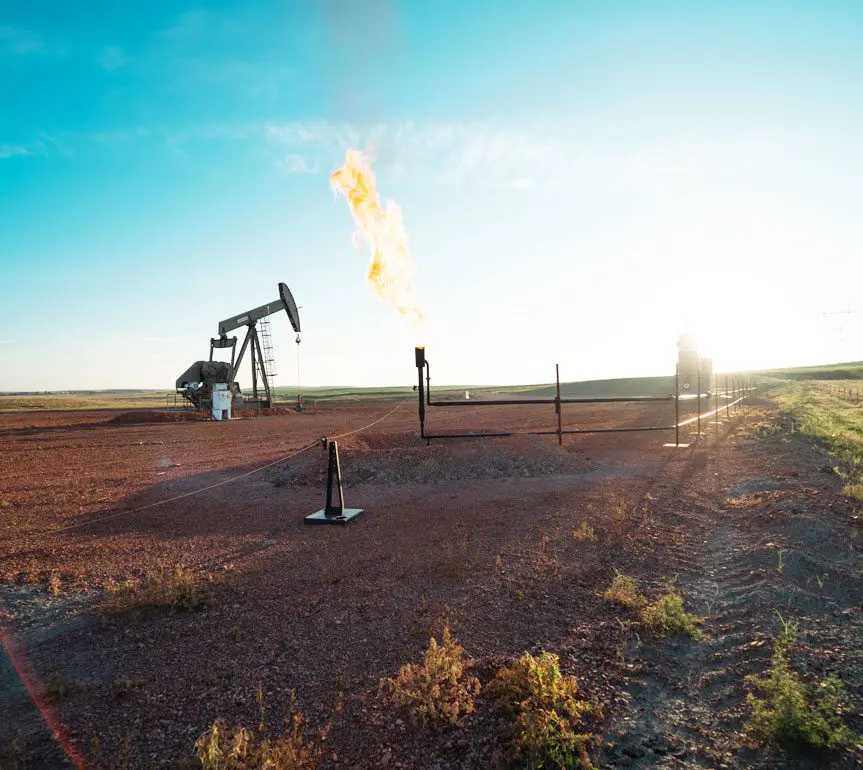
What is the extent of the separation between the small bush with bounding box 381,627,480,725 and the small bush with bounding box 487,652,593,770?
0.30 m

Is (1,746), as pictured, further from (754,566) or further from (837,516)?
(837,516)

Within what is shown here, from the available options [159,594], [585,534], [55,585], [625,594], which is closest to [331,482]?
[159,594]

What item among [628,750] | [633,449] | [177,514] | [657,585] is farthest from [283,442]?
[628,750]

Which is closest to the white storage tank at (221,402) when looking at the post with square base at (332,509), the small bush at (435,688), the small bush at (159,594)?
the post with square base at (332,509)

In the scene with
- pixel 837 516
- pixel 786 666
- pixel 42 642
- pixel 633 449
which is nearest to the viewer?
pixel 786 666

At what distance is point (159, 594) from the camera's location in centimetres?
677

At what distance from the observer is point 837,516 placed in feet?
31.7

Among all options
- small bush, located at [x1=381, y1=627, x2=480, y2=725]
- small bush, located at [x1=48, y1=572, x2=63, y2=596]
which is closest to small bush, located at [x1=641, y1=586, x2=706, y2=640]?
small bush, located at [x1=381, y1=627, x2=480, y2=725]

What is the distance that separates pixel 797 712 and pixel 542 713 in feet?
6.45

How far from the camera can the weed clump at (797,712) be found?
395 centimetres

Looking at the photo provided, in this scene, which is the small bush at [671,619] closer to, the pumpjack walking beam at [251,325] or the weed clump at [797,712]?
the weed clump at [797,712]

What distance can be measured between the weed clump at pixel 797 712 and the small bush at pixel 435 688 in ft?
7.69

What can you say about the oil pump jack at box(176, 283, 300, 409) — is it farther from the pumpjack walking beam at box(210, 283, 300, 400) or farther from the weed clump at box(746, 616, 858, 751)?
the weed clump at box(746, 616, 858, 751)

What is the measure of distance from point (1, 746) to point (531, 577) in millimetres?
5930
